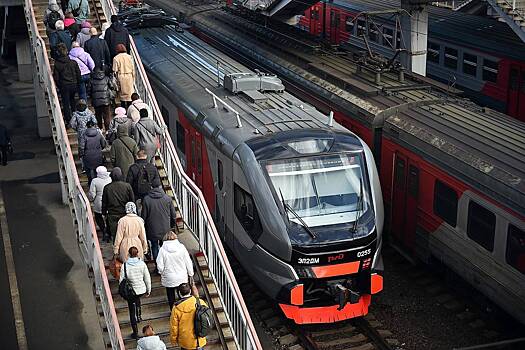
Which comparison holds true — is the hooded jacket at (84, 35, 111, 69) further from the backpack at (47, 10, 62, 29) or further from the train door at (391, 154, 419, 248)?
the train door at (391, 154, 419, 248)

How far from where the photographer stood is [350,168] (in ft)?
45.9

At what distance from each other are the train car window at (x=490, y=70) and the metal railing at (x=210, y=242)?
10134mm

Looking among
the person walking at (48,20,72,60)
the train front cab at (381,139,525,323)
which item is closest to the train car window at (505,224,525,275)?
the train front cab at (381,139,525,323)

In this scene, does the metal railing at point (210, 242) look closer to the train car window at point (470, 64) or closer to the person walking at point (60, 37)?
the person walking at point (60, 37)

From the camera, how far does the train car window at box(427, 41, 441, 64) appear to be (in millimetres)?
24422

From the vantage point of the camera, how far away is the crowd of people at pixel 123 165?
10805 mm

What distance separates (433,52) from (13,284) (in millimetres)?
14156

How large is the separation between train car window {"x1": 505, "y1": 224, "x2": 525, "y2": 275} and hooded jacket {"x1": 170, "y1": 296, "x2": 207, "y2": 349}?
565 centimetres

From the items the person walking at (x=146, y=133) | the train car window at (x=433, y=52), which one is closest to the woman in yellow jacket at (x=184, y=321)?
the person walking at (x=146, y=133)

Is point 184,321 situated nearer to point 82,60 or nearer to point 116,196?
point 116,196

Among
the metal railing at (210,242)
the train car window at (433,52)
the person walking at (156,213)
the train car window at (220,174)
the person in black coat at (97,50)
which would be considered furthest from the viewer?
the train car window at (433,52)

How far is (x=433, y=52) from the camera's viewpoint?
24.8m

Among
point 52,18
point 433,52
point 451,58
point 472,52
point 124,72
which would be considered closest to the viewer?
point 124,72

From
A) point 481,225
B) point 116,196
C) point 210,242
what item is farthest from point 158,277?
point 481,225
